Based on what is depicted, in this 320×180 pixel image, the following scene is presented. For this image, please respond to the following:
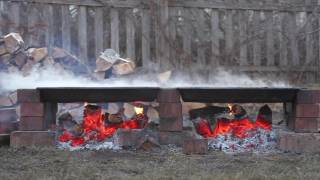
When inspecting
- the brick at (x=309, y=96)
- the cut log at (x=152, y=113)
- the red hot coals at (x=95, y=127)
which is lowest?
the red hot coals at (x=95, y=127)

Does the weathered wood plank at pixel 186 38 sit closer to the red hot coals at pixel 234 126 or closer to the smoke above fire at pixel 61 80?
the smoke above fire at pixel 61 80

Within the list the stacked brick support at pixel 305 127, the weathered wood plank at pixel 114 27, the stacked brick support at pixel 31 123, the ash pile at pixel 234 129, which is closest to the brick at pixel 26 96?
the stacked brick support at pixel 31 123

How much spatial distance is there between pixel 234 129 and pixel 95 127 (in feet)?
5.73

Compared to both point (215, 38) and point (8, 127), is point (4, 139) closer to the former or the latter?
point (8, 127)

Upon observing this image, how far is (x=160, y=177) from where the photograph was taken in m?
5.12

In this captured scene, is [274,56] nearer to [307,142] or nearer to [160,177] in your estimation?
[307,142]

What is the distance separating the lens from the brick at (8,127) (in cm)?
702

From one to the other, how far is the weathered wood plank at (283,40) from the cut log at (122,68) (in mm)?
4206

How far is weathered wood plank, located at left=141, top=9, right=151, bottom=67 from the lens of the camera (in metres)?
11.2

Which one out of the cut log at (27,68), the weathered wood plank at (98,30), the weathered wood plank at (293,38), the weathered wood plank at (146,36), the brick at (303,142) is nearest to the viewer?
the brick at (303,142)

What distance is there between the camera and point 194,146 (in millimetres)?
6457

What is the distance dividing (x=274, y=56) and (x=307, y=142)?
5.62m

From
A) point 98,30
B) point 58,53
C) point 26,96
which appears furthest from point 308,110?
point 98,30

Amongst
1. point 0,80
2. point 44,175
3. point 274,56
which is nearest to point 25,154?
point 44,175
